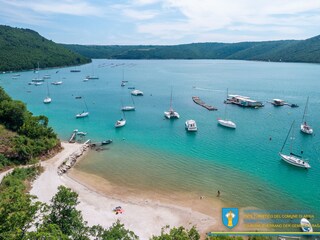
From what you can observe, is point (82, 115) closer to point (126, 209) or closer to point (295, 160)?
point (126, 209)

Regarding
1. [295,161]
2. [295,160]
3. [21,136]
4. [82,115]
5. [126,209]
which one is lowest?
[82,115]

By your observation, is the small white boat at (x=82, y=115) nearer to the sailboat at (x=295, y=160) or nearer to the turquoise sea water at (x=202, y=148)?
the turquoise sea water at (x=202, y=148)

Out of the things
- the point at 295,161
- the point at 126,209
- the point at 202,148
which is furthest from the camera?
the point at 202,148

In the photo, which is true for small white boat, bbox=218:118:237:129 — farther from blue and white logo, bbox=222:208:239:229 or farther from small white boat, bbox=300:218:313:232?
small white boat, bbox=300:218:313:232

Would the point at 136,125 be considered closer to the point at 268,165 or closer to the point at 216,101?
the point at 268,165

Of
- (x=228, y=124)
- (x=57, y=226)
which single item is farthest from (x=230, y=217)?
(x=228, y=124)
